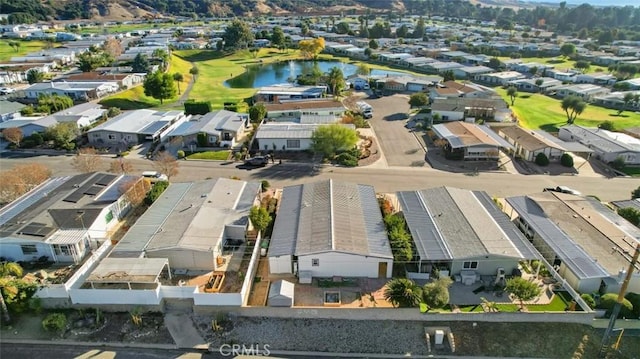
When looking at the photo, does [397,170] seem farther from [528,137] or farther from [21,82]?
[21,82]

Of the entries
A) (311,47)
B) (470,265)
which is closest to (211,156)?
(470,265)

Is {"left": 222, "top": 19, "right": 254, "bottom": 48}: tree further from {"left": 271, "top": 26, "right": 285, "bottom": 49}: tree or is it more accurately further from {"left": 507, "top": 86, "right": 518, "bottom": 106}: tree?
{"left": 507, "top": 86, "right": 518, "bottom": 106}: tree

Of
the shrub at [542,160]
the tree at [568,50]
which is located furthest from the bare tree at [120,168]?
the tree at [568,50]

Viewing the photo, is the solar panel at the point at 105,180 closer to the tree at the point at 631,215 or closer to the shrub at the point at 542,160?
the tree at the point at 631,215

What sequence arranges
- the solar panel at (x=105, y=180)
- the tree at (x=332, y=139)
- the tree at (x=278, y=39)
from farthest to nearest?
the tree at (x=278, y=39), the tree at (x=332, y=139), the solar panel at (x=105, y=180)

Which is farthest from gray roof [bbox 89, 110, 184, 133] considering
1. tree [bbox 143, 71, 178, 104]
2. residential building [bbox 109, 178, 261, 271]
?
residential building [bbox 109, 178, 261, 271]

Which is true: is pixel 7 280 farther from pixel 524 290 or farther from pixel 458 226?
pixel 524 290
